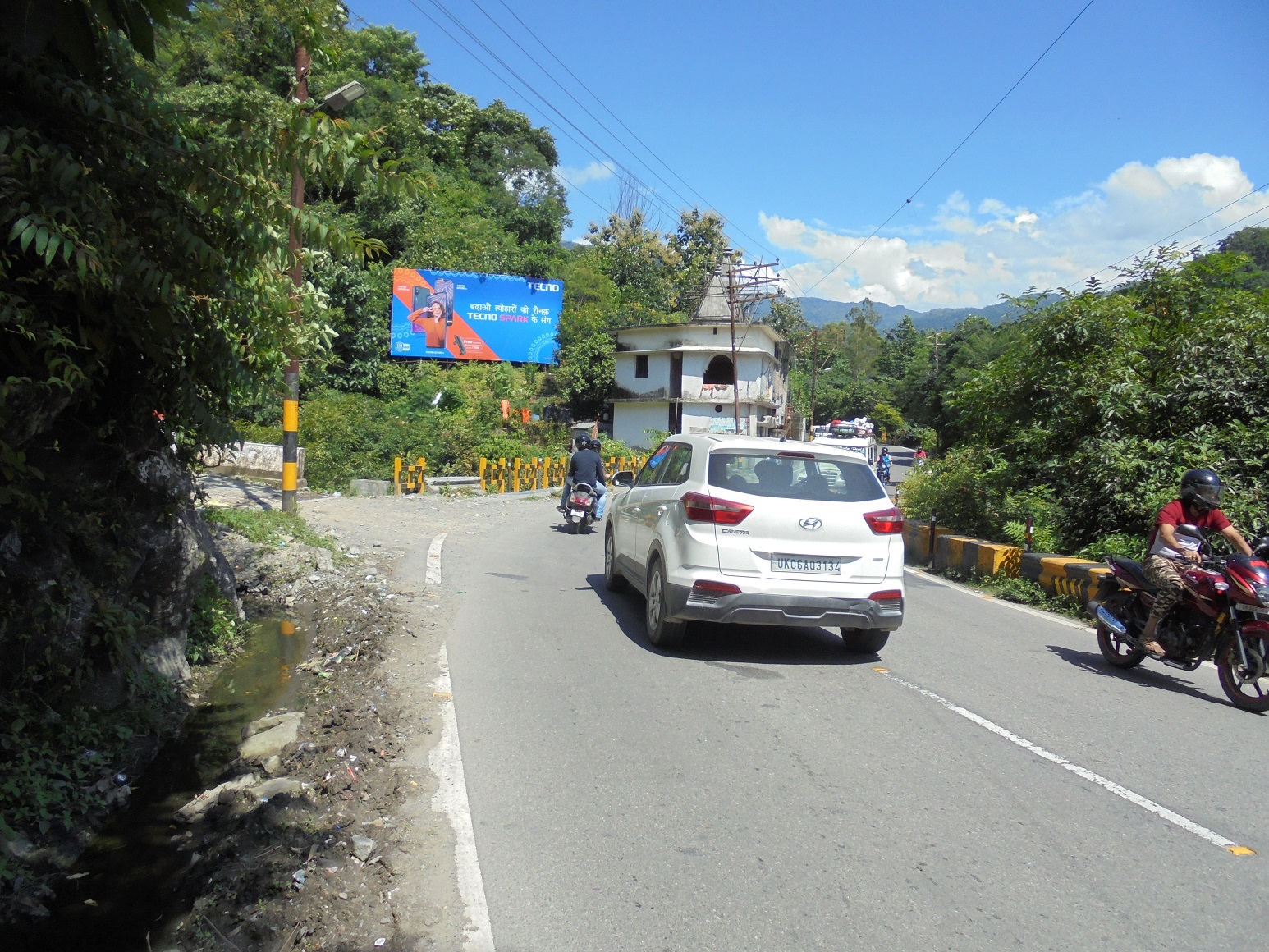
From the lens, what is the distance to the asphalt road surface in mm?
3648

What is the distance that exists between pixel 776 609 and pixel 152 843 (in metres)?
4.51

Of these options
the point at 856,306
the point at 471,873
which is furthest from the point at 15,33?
the point at 856,306

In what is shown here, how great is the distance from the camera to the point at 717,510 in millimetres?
7285

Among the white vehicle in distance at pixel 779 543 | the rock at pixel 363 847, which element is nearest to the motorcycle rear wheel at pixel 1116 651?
the white vehicle in distance at pixel 779 543

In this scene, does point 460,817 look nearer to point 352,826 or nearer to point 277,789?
point 352,826

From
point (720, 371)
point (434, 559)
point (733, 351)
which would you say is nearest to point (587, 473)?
point (434, 559)

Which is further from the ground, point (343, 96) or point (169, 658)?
point (343, 96)

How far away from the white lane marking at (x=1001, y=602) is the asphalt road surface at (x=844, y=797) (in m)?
2.02

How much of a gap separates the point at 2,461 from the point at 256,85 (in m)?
38.8

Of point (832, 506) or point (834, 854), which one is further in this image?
point (832, 506)

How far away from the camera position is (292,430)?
14125 mm

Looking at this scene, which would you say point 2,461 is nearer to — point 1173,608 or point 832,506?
point 832,506

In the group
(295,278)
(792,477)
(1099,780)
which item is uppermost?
(295,278)

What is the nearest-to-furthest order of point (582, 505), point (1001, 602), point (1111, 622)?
point (1111, 622) < point (1001, 602) < point (582, 505)
